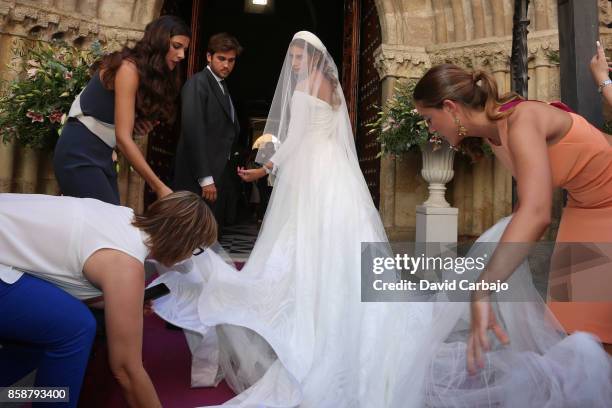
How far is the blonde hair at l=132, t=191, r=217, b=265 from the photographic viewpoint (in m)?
1.31

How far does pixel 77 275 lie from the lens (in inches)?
49.3

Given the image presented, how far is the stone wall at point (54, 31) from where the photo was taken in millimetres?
4238

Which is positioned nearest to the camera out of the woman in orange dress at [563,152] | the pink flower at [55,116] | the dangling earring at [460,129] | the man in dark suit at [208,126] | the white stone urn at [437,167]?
the woman in orange dress at [563,152]

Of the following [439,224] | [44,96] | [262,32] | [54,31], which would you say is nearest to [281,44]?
[262,32]

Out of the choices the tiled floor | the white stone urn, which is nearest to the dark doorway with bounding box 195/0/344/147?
the tiled floor

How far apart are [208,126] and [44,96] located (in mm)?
1867

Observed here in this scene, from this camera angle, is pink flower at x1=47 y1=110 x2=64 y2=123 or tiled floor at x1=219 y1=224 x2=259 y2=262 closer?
pink flower at x1=47 y1=110 x2=64 y2=123

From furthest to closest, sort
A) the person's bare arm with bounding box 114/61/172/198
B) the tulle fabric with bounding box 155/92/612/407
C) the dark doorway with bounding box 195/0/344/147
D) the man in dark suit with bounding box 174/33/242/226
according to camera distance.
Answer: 1. the dark doorway with bounding box 195/0/344/147
2. the man in dark suit with bounding box 174/33/242/226
3. the person's bare arm with bounding box 114/61/172/198
4. the tulle fabric with bounding box 155/92/612/407

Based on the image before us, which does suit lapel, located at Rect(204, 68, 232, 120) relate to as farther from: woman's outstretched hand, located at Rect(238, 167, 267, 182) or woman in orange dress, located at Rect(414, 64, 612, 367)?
woman in orange dress, located at Rect(414, 64, 612, 367)

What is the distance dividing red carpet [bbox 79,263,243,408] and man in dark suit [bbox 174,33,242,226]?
3.27 ft

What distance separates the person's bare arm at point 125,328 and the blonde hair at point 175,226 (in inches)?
5.9

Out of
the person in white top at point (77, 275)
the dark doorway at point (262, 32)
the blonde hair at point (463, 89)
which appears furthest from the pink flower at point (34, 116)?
the dark doorway at point (262, 32)

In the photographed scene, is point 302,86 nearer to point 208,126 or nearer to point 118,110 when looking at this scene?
point 208,126

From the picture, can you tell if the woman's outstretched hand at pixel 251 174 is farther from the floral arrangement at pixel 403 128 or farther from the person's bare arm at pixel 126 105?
the floral arrangement at pixel 403 128
